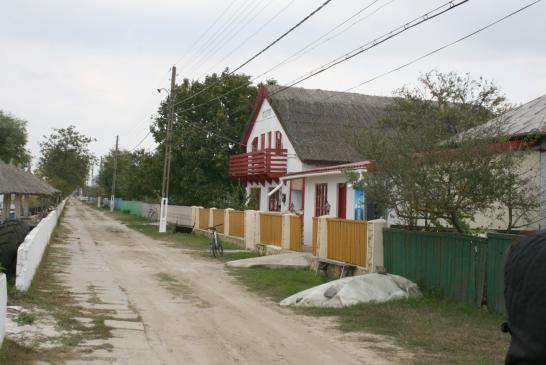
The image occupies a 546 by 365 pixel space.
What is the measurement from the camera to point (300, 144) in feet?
96.1

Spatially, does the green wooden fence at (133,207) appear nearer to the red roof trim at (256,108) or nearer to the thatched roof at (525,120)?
the red roof trim at (256,108)

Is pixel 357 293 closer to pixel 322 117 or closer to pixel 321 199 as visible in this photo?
pixel 321 199

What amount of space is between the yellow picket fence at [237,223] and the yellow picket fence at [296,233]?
549cm

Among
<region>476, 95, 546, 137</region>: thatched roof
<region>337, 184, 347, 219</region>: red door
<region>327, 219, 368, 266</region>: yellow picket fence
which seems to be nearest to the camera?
<region>476, 95, 546, 137</region>: thatched roof

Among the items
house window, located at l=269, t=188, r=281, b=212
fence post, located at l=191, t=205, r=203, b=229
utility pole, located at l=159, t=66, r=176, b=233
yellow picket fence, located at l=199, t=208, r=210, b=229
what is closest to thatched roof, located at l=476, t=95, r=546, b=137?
house window, located at l=269, t=188, r=281, b=212

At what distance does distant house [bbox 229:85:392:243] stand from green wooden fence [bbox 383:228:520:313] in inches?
442

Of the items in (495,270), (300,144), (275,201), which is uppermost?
(300,144)

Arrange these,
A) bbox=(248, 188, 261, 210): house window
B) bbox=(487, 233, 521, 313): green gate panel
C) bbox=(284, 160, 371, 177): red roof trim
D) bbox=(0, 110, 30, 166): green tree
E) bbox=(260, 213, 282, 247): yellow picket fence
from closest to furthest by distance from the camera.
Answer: bbox=(487, 233, 521, 313): green gate panel < bbox=(284, 160, 371, 177): red roof trim < bbox=(260, 213, 282, 247): yellow picket fence < bbox=(248, 188, 261, 210): house window < bbox=(0, 110, 30, 166): green tree

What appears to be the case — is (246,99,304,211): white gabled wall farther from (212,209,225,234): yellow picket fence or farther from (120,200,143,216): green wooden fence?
(120,200,143,216): green wooden fence

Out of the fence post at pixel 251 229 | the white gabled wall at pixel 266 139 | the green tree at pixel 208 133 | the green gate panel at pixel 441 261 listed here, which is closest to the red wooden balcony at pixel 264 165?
the white gabled wall at pixel 266 139

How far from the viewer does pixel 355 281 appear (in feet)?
38.6

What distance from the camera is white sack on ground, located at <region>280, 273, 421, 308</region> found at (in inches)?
446

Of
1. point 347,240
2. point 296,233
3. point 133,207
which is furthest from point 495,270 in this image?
point 133,207

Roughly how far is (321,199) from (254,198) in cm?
957
